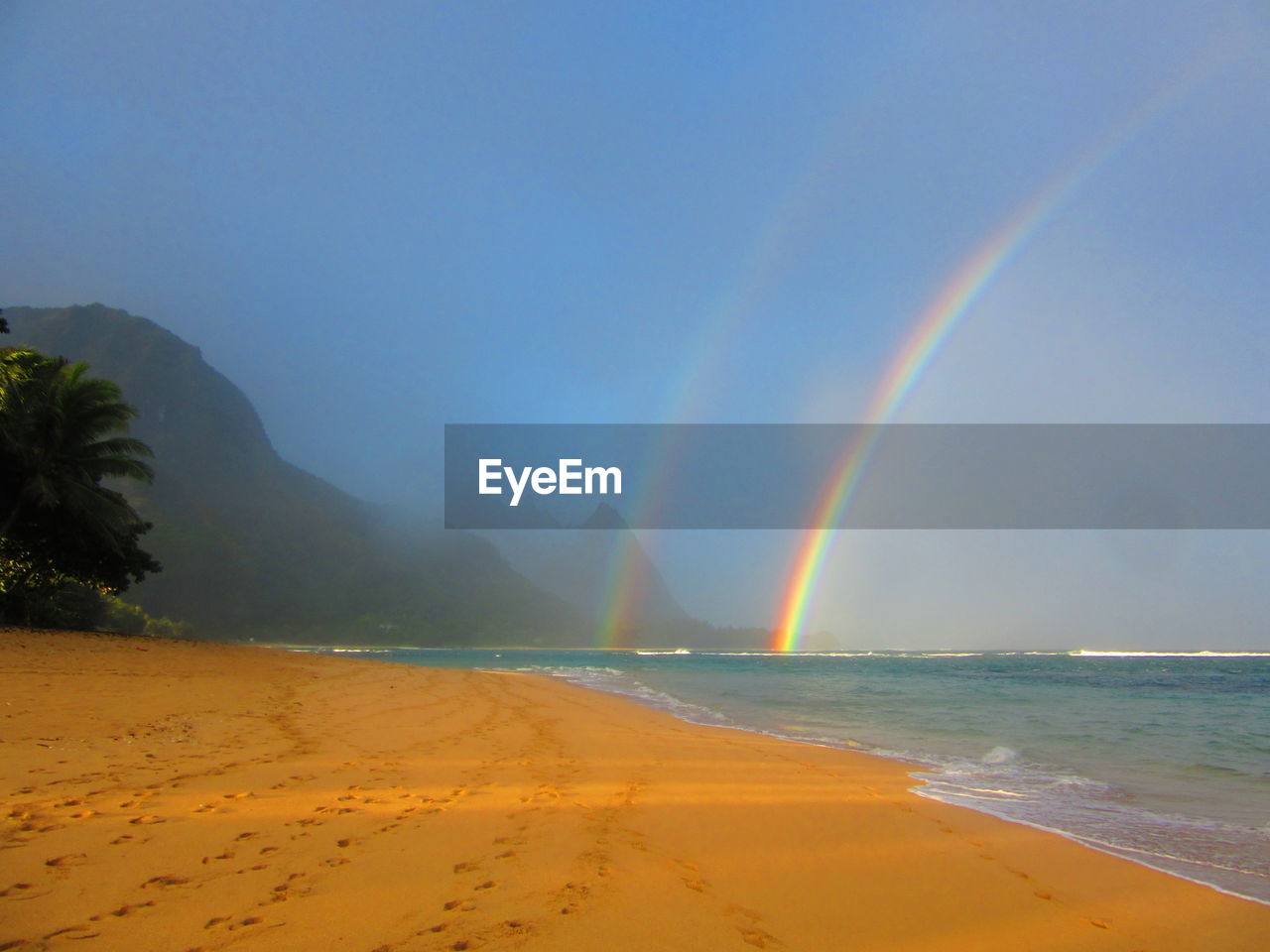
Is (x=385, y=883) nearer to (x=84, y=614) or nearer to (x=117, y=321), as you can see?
(x=84, y=614)

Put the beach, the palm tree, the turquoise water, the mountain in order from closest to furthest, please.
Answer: the beach → the turquoise water → the palm tree → the mountain

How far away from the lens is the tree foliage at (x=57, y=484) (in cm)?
2573

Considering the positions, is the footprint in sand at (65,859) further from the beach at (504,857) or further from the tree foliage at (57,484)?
the tree foliage at (57,484)

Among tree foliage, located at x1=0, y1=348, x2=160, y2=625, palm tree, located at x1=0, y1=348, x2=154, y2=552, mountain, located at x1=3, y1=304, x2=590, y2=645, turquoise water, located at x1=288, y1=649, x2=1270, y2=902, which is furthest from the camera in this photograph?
mountain, located at x1=3, y1=304, x2=590, y2=645

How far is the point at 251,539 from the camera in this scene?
120 metres

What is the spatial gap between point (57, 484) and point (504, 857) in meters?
30.5

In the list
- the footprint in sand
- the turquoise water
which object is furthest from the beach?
the turquoise water

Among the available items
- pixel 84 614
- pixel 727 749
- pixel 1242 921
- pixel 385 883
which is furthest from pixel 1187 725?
pixel 84 614

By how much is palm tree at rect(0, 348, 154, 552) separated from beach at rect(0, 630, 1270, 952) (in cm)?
2197

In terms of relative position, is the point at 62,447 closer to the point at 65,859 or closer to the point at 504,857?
the point at 65,859

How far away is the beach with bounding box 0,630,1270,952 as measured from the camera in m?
3.34

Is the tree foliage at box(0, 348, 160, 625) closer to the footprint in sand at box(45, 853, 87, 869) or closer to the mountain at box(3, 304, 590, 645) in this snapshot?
the footprint in sand at box(45, 853, 87, 869)

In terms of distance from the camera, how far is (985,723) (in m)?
17.6

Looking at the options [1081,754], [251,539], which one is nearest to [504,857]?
[1081,754]
